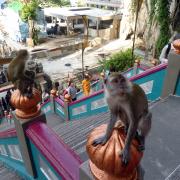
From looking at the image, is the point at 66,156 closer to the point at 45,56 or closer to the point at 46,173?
the point at 46,173

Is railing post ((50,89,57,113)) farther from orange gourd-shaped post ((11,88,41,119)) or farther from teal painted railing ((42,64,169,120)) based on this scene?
orange gourd-shaped post ((11,88,41,119))

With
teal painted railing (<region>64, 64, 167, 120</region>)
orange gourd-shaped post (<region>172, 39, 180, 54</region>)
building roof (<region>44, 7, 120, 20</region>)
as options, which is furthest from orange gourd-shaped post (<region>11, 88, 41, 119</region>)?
building roof (<region>44, 7, 120, 20</region>)

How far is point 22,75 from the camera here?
2.34 metres

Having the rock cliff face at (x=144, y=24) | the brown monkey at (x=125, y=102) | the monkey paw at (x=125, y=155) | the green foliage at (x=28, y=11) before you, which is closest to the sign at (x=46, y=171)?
the brown monkey at (x=125, y=102)

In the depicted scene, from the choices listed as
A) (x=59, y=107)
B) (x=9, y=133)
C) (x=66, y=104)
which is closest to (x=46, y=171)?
(x=9, y=133)

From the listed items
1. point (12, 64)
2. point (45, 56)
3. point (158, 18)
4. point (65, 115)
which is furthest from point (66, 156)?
point (45, 56)

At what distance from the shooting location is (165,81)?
167 inches

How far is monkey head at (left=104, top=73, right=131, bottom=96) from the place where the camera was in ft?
4.62

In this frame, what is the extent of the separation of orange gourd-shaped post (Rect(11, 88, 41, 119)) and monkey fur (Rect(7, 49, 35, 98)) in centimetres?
5

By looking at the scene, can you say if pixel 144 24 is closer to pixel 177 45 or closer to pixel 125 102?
pixel 177 45

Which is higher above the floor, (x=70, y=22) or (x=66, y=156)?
(x=66, y=156)

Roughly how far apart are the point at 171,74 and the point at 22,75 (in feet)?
9.36

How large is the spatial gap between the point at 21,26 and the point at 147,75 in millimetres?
19193

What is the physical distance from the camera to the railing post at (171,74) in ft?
12.9
